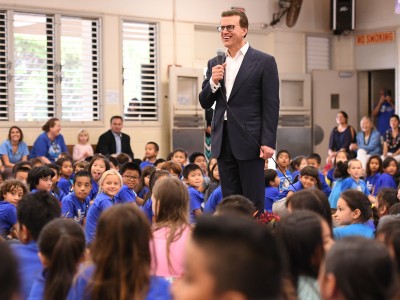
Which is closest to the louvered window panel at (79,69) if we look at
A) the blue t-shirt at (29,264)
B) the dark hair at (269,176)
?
the dark hair at (269,176)

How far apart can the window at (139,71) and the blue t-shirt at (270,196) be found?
4821 mm

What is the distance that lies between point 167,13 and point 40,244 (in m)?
8.36

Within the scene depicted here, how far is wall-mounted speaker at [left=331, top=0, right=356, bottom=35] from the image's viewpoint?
1175cm

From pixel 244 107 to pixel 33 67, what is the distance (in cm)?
608

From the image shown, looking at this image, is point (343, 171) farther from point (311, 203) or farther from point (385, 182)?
point (311, 203)

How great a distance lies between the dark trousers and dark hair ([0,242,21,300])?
2.56 m

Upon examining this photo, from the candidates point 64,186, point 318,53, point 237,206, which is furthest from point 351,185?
point 318,53

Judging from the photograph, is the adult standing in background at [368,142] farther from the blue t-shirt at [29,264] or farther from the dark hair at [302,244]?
the dark hair at [302,244]

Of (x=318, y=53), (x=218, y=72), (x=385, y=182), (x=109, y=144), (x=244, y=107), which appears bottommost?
(x=385, y=182)

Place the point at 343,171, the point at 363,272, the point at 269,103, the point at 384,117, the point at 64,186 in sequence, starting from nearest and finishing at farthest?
the point at 363,272
the point at 269,103
the point at 64,186
the point at 343,171
the point at 384,117

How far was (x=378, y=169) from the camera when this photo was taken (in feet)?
25.3

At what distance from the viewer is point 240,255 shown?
1.35 metres

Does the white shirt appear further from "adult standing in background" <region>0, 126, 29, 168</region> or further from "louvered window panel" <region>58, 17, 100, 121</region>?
"louvered window panel" <region>58, 17, 100, 121</region>

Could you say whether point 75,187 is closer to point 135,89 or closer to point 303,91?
point 135,89
